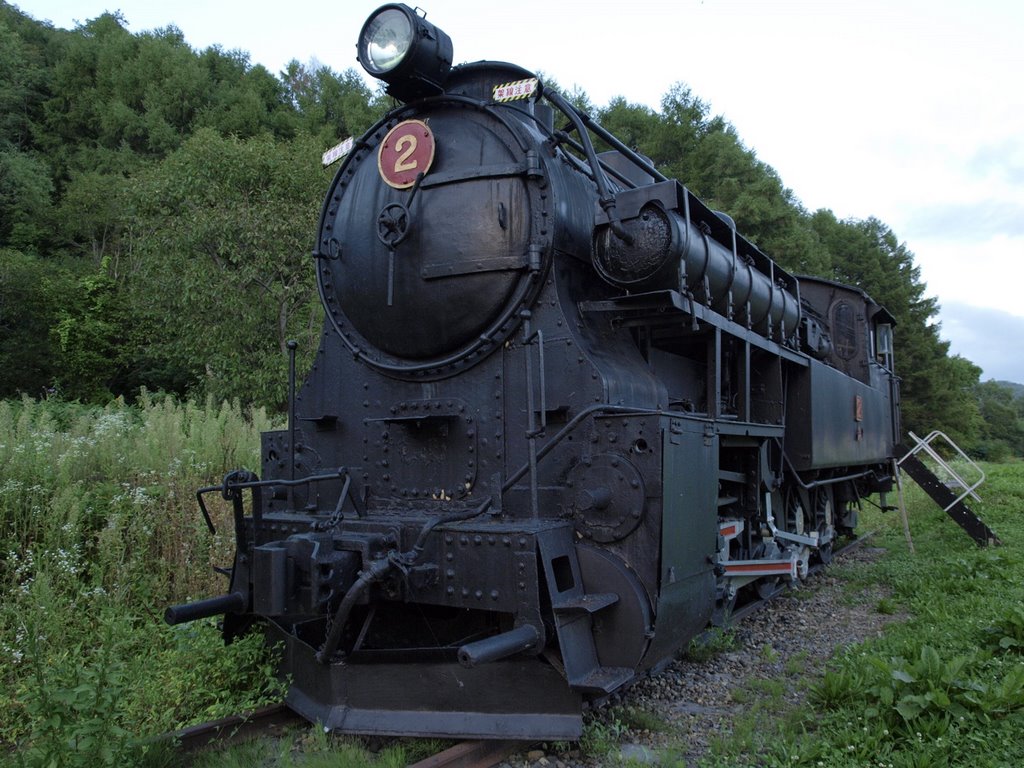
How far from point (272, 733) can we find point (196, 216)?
435 inches

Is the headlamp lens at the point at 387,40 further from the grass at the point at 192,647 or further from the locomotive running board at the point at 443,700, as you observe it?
the grass at the point at 192,647

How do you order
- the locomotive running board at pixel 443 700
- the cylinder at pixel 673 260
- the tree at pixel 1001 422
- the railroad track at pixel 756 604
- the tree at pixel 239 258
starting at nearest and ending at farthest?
1. the locomotive running board at pixel 443 700
2. the cylinder at pixel 673 260
3. the railroad track at pixel 756 604
4. the tree at pixel 239 258
5. the tree at pixel 1001 422

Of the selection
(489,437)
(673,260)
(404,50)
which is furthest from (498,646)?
(404,50)

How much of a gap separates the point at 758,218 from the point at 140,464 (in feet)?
81.6

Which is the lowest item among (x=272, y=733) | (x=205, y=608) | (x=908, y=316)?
(x=272, y=733)

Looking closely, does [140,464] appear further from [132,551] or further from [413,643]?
[413,643]

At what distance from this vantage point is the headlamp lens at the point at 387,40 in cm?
396

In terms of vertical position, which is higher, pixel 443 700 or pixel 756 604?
pixel 443 700

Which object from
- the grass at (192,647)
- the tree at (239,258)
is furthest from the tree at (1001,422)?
the grass at (192,647)

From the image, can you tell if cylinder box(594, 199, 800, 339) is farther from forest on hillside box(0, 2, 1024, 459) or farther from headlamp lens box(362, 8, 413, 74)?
forest on hillside box(0, 2, 1024, 459)

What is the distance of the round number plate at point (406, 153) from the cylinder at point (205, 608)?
2.26 m

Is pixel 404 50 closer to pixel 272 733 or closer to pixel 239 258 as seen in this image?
pixel 272 733

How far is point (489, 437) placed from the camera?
3.77m

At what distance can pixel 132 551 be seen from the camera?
5.48 metres
